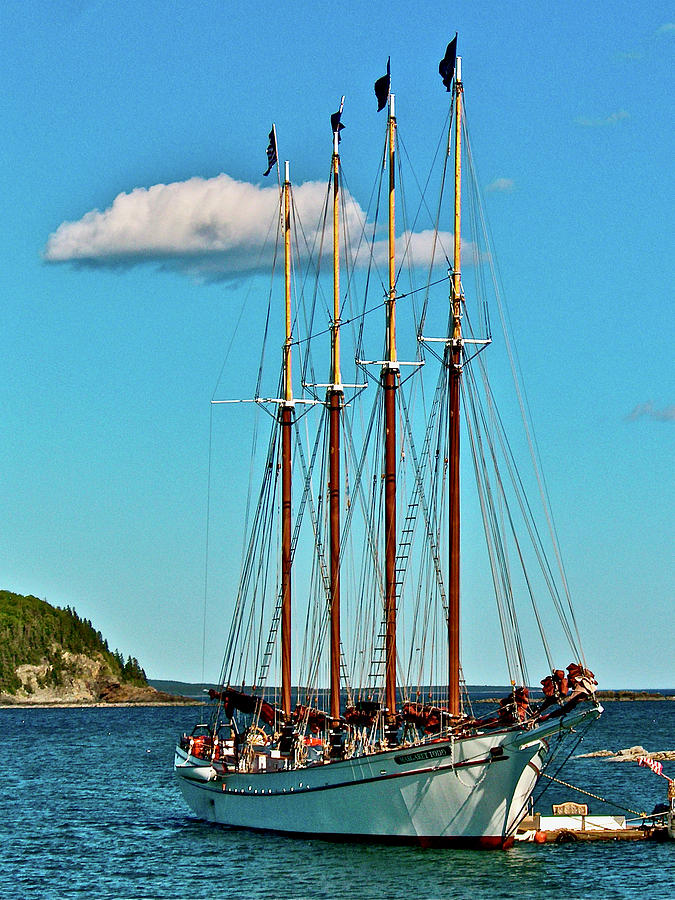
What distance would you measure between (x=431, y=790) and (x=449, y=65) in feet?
94.2

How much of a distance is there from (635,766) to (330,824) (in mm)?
63184

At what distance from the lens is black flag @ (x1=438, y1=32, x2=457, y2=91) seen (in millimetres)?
64875

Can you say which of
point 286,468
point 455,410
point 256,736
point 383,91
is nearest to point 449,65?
point 383,91

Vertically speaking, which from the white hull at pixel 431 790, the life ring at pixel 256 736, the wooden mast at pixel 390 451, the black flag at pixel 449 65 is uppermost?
the black flag at pixel 449 65

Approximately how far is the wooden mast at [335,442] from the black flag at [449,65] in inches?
418

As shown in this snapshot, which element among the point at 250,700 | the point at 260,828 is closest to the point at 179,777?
the point at 250,700

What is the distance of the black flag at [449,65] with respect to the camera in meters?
64.9

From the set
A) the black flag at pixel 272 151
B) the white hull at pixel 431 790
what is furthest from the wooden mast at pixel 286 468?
the white hull at pixel 431 790

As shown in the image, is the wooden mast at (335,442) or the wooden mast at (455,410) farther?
the wooden mast at (335,442)

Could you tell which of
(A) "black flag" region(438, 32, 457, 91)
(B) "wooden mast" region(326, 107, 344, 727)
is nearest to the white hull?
(B) "wooden mast" region(326, 107, 344, 727)

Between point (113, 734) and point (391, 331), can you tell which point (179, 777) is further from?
point (113, 734)

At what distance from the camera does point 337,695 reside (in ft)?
234

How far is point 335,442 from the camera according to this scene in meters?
74.6

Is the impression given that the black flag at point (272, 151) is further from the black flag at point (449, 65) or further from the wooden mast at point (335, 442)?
the black flag at point (449, 65)
